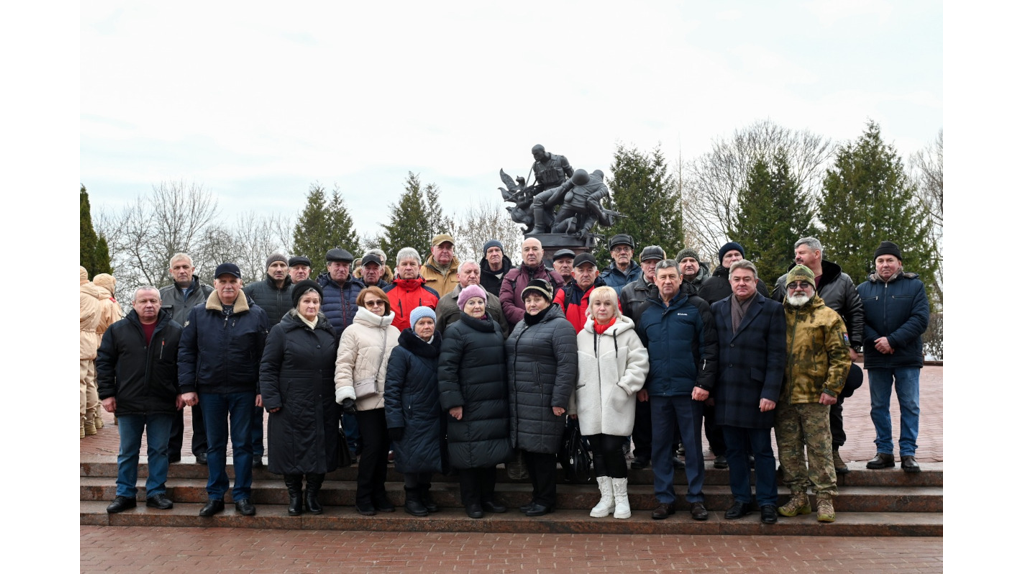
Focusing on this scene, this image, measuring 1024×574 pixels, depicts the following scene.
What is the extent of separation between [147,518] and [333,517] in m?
1.61

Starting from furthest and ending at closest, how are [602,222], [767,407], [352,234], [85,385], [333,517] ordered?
[352,234] < [602,222] < [85,385] < [333,517] < [767,407]

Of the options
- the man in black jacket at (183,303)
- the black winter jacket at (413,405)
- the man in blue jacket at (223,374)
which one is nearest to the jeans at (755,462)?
the black winter jacket at (413,405)

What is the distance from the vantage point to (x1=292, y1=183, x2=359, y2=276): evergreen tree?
118 ft

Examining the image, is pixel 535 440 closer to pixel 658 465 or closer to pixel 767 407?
pixel 658 465

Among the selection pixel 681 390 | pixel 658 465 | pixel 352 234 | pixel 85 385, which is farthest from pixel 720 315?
pixel 352 234

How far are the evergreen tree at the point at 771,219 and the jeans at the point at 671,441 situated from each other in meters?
21.9

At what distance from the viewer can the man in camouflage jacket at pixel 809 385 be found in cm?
572

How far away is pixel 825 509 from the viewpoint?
18.9 ft

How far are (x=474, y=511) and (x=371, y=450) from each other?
995 millimetres

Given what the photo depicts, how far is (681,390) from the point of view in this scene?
19.2 feet

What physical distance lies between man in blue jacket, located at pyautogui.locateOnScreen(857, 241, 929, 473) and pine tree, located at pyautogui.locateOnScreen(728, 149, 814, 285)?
Answer: 20.8 metres

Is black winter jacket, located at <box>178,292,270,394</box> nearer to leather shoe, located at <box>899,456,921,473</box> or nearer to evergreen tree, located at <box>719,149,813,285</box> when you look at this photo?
leather shoe, located at <box>899,456,921,473</box>

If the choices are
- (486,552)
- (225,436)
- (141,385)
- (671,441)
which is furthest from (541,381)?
(141,385)

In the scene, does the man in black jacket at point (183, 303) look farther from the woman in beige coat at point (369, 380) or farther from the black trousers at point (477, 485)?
the black trousers at point (477, 485)
